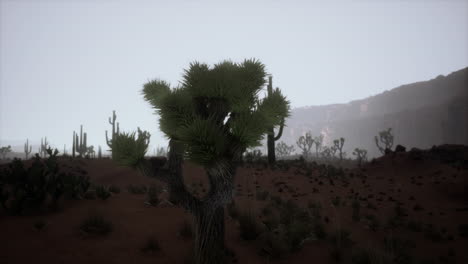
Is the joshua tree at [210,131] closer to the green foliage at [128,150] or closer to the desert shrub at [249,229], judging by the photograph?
the green foliage at [128,150]

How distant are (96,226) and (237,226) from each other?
3.12 meters

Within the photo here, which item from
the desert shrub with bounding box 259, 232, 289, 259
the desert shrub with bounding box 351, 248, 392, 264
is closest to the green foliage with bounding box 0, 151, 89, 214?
the desert shrub with bounding box 259, 232, 289, 259

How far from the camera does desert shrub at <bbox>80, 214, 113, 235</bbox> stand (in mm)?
4957

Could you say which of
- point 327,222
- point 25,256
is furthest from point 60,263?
point 327,222

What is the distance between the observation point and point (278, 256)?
4.41m

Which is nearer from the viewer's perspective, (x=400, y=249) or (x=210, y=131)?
(x=210, y=131)

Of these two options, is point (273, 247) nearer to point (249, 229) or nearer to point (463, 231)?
point (249, 229)

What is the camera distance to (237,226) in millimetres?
5770

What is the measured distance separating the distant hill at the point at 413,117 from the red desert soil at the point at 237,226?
50686mm

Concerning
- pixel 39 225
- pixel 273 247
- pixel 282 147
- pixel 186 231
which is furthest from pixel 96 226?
pixel 282 147

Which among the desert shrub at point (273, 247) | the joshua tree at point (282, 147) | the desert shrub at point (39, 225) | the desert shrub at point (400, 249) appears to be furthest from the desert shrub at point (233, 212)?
the joshua tree at point (282, 147)

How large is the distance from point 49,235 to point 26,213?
1.65 metres

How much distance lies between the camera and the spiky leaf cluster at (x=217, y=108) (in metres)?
3.29

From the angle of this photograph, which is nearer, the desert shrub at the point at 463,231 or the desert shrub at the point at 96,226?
the desert shrub at the point at 96,226
